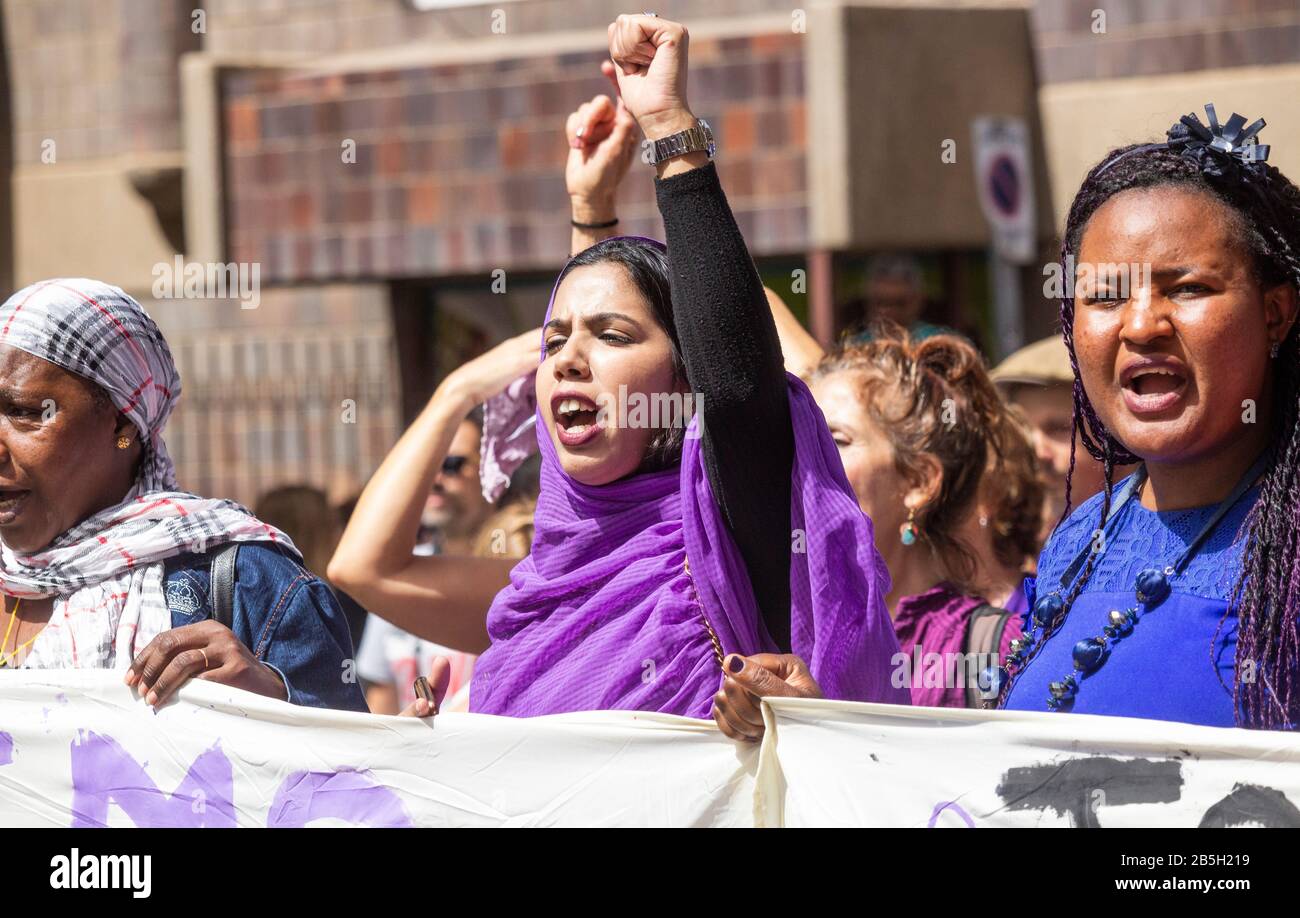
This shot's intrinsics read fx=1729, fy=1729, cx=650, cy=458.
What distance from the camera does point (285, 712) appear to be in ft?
9.29

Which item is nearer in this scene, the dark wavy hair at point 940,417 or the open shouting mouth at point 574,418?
the open shouting mouth at point 574,418

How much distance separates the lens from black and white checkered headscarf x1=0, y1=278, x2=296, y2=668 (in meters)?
3.13

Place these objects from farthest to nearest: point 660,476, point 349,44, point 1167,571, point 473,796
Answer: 1. point 349,44
2. point 660,476
3. point 473,796
4. point 1167,571

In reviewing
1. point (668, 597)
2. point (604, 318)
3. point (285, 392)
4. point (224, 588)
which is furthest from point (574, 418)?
point (285, 392)

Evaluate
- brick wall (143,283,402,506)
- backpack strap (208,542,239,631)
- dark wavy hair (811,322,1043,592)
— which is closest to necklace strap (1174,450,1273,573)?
dark wavy hair (811,322,1043,592)

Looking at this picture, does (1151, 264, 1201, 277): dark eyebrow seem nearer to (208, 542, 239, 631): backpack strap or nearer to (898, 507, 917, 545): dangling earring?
(898, 507, 917, 545): dangling earring

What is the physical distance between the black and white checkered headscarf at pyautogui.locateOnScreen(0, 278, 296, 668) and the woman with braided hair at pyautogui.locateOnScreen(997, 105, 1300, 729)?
60.1 inches

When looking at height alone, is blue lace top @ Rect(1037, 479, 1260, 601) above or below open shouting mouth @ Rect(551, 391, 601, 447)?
below

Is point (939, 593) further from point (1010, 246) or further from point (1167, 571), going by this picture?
point (1010, 246)

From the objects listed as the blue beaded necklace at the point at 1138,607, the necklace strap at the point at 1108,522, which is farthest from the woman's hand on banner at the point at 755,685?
the necklace strap at the point at 1108,522

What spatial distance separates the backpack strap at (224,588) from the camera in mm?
3051

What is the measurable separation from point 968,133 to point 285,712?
7469 mm

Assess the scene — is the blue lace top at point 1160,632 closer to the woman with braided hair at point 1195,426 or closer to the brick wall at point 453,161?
the woman with braided hair at point 1195,426
